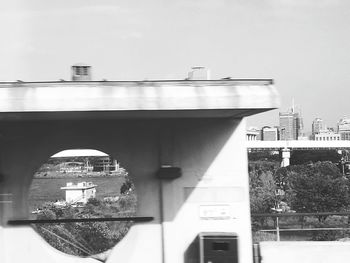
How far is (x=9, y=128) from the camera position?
689 cm

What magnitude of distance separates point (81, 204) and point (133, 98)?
24.9m

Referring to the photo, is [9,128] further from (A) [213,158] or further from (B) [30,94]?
(A) [213,158]

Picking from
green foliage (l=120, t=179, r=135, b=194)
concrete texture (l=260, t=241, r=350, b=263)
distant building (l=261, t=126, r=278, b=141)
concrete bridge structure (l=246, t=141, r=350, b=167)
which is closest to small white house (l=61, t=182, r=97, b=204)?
green foliage (l=120, t=179, r=135, b=194)

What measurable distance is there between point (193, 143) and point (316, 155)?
405ft

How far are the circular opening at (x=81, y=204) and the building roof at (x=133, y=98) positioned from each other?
4.55 ft

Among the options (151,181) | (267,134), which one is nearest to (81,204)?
(151,181)

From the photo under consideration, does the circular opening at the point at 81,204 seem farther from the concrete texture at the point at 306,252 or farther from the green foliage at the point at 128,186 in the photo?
the concrete texture at the point at 306,252

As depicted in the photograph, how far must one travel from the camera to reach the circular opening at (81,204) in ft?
27.6

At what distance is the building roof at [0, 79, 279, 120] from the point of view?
5.76 meters

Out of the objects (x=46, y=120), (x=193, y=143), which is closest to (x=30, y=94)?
(x=46, y=120)

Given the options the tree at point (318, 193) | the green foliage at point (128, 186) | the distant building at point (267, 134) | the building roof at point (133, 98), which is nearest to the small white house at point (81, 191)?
the green foliage at point (128, 186)

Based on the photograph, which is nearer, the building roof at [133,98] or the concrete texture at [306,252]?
the building roof at [133,98]

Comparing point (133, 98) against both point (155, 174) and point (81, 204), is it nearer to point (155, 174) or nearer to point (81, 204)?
point (155, 174)

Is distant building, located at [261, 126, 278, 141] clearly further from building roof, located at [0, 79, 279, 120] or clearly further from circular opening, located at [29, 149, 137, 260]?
building roof, located at [0, 79, 279, 120]
